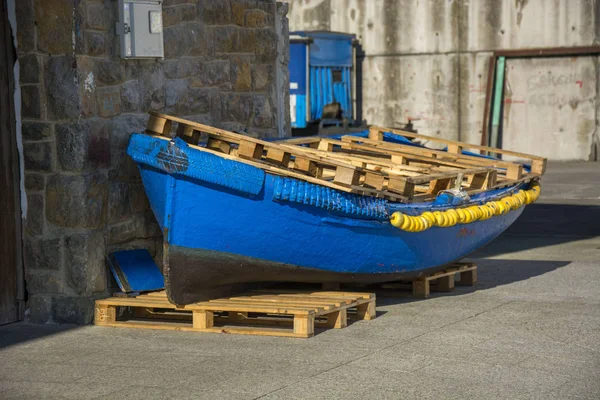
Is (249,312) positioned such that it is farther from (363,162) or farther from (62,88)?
(62,88)

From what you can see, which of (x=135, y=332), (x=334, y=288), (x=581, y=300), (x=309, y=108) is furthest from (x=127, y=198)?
(x=309, y=108)

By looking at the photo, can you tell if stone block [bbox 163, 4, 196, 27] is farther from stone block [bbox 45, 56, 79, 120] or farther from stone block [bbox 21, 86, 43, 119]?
stone block [bbox 21, 86, 43, 119]

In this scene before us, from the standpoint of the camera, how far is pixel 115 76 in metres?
7.71

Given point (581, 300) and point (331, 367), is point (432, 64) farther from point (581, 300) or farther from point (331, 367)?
point (331, 367)

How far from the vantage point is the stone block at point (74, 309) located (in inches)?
296

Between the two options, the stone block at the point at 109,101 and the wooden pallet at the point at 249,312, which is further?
the stone block at the point at 109,101

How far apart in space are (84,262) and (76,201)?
424mm

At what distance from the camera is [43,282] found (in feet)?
24.9

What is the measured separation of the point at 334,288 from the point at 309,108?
15.0m

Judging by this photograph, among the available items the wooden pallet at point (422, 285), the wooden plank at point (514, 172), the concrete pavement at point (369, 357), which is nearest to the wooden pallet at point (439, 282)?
the wooden pallet at point (422, 285)

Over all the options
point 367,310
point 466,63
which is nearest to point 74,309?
point 367,310

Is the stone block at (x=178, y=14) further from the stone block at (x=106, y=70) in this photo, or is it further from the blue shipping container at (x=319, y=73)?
the blue shipping container at (x=319, y=73)

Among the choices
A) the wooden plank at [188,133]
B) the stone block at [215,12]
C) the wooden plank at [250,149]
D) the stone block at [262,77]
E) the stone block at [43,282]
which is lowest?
the stone block at [43,282]

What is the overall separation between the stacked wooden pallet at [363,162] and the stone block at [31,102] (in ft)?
2.64
